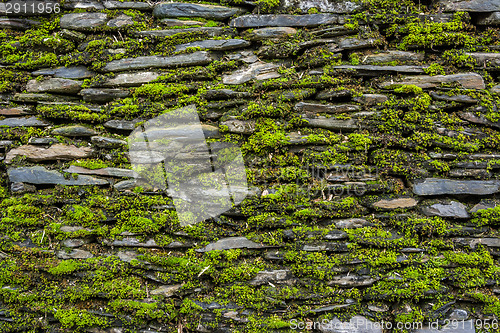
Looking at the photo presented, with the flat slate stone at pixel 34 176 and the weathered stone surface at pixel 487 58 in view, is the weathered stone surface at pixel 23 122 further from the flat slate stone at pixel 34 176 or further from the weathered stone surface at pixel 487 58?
the weathered stone surface at pixel 487 58

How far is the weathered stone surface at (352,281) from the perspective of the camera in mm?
3705

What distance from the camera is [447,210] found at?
3.89m

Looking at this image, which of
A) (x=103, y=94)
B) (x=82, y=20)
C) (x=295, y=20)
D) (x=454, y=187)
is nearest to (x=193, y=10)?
(x=295, y=20)

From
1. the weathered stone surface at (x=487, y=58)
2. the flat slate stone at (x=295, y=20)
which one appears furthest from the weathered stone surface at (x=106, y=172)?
the weathered stone surface at (x=487, y=58)

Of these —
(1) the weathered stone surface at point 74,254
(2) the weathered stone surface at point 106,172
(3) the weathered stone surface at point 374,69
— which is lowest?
(1) the weathered stone surface at point 74,254

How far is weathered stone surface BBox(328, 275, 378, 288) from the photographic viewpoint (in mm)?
3705

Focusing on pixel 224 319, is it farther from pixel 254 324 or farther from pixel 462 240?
pixel 462 240

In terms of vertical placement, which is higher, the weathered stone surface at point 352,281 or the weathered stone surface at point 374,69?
the weathered stone surface at point 374,69

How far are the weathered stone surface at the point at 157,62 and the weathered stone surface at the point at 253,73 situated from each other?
1.40 ft

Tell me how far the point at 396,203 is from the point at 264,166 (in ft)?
6.27

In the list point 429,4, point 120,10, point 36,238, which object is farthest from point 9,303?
point 429,4

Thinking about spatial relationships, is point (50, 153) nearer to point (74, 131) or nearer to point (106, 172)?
point (74, 131)

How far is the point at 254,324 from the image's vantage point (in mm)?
3578

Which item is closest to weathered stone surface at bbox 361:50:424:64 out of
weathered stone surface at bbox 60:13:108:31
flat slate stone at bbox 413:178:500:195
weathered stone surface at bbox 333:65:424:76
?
weathered stone surface at bbox 333:65:424:76
